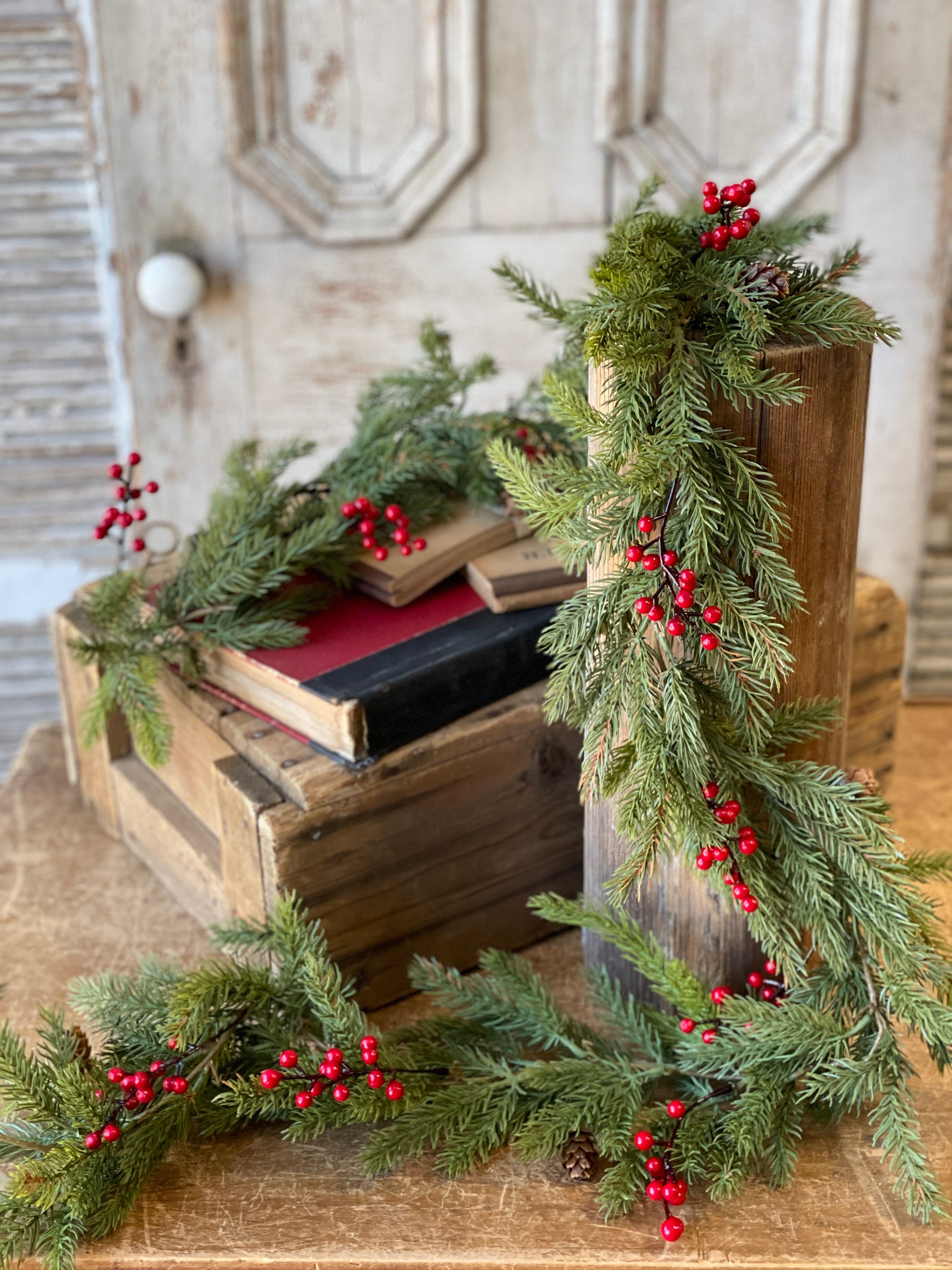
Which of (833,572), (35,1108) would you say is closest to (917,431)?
(833,572)

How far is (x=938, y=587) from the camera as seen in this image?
1972mm

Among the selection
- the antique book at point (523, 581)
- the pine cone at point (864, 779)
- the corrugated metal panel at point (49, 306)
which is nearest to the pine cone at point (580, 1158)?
the pine cone at point (864, 779)

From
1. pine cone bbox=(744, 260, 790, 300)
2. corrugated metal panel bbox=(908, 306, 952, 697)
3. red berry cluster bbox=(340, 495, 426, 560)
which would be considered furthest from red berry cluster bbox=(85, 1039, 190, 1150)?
corrugated metal panel bbox=(908, 306, 952, 697)

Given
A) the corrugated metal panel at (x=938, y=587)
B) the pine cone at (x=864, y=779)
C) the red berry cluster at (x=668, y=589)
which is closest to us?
the red berry cluster at (x=668, y=589)

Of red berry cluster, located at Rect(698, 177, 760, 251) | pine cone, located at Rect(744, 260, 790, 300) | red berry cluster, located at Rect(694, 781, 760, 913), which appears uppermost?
red berry cluster, located at Rect(698, 177, 760, 251)

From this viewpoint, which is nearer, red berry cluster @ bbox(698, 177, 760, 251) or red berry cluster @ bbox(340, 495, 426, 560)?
red berry cluster @ bbox(698, 177, 760, 251)

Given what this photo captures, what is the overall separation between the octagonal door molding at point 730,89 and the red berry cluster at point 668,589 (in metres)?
1.20

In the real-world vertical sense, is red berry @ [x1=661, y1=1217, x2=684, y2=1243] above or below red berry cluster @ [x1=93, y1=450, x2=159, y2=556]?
below

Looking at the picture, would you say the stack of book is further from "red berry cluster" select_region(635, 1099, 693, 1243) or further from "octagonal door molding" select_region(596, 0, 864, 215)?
"octagonal door molding" select_region(596, 0, 864, 215)

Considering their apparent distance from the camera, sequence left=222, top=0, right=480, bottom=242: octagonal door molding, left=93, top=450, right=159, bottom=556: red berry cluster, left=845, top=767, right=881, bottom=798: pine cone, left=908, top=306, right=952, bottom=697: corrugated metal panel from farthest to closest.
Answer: left=908, top=306, right=952, bottom=697: corrugated metal panel < left=222, top=0, right=480, bottom=242: octagonal door molding < left=93, top=450, right=159, bottom=556: red berry cluster < left=845, top=767, right=881, bottom=798: pine cone

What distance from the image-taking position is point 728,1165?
0.62m

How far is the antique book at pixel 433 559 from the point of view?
33.8 inches

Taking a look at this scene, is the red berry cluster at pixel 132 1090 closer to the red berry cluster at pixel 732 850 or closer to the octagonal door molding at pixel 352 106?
the red berry cluster at pixel 732 850

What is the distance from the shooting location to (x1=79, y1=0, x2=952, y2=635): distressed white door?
166cm
